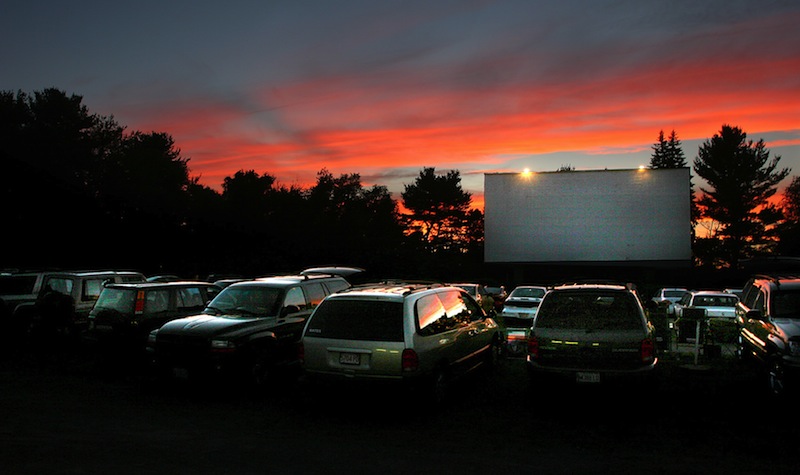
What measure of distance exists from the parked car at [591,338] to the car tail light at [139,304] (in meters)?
7.75

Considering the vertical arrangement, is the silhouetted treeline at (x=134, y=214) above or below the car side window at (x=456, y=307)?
above

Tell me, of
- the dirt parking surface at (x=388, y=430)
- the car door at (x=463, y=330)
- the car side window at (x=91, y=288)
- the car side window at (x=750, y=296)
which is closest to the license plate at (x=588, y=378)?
the dirt parking surface at (x=388, y=430)

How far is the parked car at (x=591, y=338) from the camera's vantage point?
8703 millimetres

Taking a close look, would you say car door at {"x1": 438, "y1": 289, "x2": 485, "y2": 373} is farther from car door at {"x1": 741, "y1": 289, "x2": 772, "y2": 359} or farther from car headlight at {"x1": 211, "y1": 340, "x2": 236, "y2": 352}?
car door at {"x1": 741, "y1": 289, "x2": 772, "y2": 359}

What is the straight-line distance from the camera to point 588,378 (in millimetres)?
8750

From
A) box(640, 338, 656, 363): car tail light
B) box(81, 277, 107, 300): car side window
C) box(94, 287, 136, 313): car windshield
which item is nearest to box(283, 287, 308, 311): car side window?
box(94, 287, 136, 313): car windshield

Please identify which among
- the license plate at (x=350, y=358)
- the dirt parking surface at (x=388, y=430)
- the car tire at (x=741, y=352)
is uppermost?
the license plate at (x=350, y=358)

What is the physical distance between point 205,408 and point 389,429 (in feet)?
9.94

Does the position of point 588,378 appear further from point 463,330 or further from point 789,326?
point 789,326

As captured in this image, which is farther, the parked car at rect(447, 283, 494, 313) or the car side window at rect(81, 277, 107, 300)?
the parked car at rect(447, 283, 494, 313)

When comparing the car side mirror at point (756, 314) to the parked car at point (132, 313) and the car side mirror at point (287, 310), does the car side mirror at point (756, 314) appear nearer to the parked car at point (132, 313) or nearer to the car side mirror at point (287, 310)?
the car side mirror at point (287, 310)

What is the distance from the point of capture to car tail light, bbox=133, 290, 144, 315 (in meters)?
12.3

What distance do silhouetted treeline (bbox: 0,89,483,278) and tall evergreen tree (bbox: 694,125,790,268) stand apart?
34.8 metres

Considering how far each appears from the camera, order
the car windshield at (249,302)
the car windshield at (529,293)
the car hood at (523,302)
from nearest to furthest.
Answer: the car windshield at (249,302)
the car hood at (523,302)
the car windshield at (529,293)
